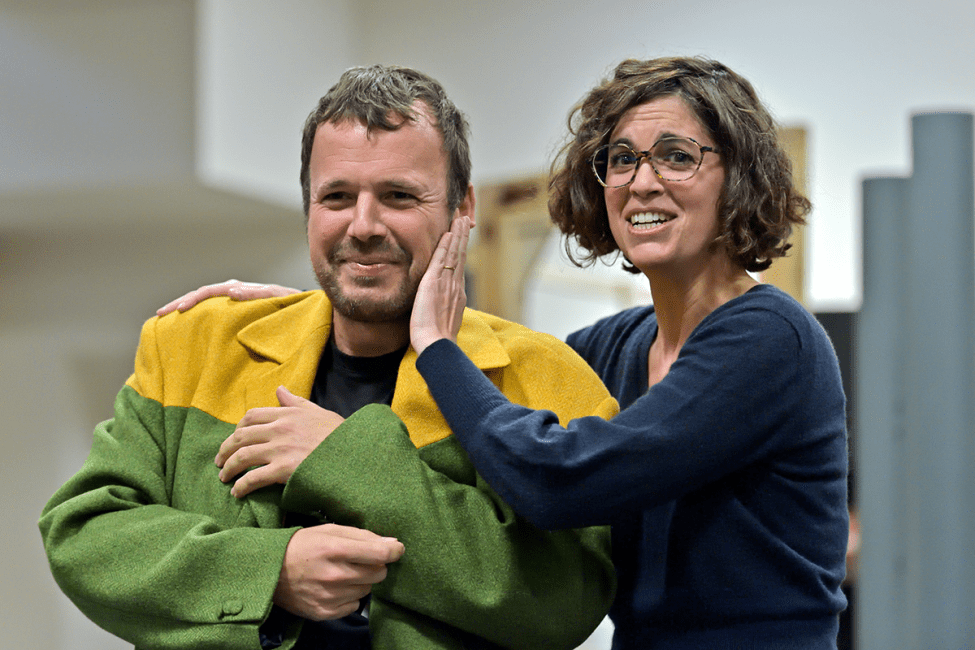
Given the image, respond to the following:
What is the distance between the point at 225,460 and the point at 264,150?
147 inches

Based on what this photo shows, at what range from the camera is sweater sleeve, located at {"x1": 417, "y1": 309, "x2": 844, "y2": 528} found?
63.7 inches

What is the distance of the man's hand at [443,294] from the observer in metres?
1.76

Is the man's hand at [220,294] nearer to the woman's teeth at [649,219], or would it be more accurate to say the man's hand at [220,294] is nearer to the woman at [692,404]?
the woman at [692,404]

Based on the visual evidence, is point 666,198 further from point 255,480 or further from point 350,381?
point 255,480

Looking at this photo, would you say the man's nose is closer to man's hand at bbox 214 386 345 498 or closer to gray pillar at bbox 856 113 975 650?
man's hand at bbox 214 386 345 498

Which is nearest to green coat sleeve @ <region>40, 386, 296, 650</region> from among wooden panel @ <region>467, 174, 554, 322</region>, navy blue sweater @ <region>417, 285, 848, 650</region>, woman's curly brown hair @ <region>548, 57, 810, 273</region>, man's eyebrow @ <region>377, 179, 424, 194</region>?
navy blue sweater @ <region>417, 285, 848, 650</region>

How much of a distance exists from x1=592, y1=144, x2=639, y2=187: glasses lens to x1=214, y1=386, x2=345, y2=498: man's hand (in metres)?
0.68

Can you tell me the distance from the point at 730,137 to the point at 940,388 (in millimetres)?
1310

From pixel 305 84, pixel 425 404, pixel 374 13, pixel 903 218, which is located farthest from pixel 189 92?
pixel 425 404

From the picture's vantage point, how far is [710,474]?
5.57ft

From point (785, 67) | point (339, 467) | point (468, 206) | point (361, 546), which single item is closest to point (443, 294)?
point (468, 206)

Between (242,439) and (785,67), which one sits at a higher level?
(785,67)

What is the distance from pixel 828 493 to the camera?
6.14ft

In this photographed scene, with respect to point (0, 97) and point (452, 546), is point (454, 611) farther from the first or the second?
point (0, 97)
